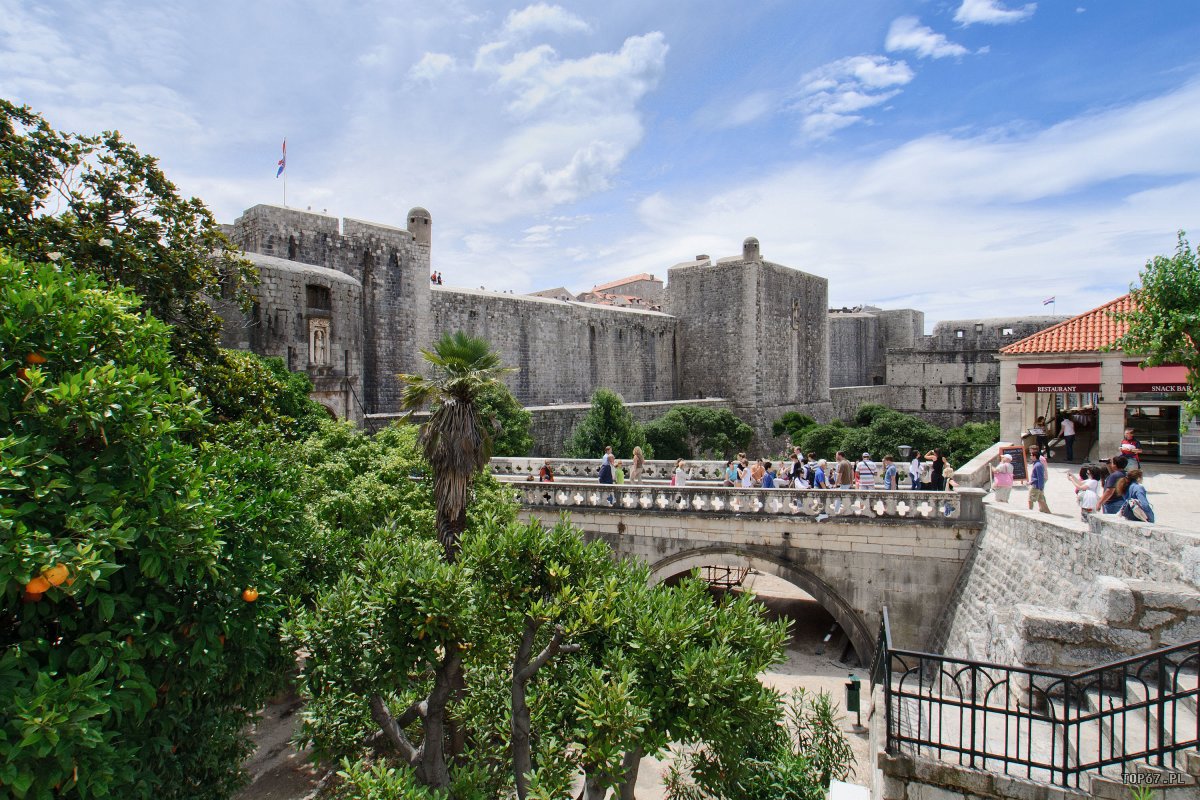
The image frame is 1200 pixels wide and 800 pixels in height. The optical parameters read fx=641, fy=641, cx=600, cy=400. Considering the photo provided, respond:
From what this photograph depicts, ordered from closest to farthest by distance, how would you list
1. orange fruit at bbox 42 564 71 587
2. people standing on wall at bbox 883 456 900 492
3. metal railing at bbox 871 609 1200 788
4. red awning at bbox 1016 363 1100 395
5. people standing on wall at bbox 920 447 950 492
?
orange fruit at bbox 42 564 71 587 < metal railing at bbox 871 609 1200 788 < people standing on wall at bbox 920 447 950 492 < people standing on wall at bbox 883 456 900 492 < red awning at bbox 1016 363 1100 395

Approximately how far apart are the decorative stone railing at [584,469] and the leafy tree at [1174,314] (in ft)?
26.2

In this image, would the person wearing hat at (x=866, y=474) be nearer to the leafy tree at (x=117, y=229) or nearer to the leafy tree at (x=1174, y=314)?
the leafy tree at (x=1174, y=314)

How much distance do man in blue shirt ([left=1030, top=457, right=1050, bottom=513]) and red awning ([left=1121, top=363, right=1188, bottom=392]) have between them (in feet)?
18.7

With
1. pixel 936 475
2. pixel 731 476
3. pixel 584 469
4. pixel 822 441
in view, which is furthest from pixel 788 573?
pixel 822 441

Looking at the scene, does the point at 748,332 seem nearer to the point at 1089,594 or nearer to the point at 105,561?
the point at 1089,594

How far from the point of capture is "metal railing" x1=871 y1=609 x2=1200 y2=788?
398 centimetres

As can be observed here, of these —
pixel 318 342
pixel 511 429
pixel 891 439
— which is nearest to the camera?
pixel 318 342

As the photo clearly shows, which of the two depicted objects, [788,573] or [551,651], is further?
[788,573]

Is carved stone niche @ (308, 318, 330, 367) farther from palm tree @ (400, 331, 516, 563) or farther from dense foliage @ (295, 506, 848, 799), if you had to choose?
dense foliage @ (295, 506, 848, 799)

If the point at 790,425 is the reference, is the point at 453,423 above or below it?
above

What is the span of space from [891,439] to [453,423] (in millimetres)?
29670

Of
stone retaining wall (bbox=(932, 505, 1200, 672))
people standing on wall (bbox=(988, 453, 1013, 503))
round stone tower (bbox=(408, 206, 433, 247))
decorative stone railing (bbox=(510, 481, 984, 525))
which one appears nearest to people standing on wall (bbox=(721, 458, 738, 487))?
decorative stone railing (bbox=(510, 481, 984, 525))

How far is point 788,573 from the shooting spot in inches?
447

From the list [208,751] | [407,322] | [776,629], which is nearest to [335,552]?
[208,751]
